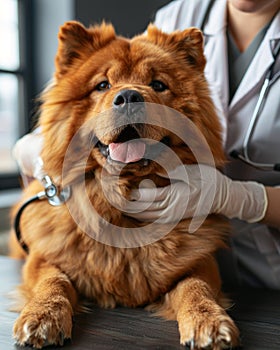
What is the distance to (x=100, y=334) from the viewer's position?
96 centimetres

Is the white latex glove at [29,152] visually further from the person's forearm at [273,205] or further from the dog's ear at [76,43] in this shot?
the person's forearm at [273,205]

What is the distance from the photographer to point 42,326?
91 cm

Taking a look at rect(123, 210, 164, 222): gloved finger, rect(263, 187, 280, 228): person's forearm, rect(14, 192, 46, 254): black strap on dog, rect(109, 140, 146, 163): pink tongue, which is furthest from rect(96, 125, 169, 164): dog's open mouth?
rect(263, 187, 280, 228): person's forearm

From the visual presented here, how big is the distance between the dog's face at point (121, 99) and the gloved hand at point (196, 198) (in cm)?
5

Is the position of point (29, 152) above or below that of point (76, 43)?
below

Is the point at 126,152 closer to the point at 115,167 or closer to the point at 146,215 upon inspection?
the point at 115,167

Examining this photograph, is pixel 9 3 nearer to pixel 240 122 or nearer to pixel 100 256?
pixel 240 122

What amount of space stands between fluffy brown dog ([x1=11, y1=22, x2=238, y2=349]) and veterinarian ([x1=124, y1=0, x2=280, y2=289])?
150 millimetres

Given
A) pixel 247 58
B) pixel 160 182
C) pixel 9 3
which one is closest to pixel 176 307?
pixel 160 182

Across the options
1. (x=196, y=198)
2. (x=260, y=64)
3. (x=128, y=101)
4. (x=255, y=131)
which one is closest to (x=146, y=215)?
(x=196, y=198)

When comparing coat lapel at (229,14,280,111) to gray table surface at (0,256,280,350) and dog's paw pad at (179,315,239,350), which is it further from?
dog's paw pad at (179,315,239,350)

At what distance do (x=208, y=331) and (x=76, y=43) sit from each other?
77cm

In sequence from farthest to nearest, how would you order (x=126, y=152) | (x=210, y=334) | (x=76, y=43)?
(x=76, y=43)
(x=126, y=152)
(x=210, y=334)

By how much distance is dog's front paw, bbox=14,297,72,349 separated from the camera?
2.93 feet
